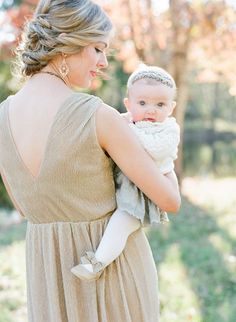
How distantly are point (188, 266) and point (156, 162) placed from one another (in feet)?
10.8

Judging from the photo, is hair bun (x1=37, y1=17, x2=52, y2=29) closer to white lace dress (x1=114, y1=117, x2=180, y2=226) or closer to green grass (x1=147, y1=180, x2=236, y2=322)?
white lace dress (x1=114, y1=117, x2=180, y2=226)

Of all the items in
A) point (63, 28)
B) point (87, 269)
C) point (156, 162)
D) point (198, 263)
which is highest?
point (63, 28)

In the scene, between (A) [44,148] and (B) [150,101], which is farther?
(B) [150,101]

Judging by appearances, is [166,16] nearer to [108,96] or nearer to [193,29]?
[193,29]

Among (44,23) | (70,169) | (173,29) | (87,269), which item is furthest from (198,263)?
(173,29)

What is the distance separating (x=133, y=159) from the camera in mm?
1780

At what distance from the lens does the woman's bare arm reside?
1.73m

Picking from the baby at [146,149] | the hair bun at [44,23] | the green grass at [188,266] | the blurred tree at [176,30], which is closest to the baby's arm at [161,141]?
the baby at [146,149]

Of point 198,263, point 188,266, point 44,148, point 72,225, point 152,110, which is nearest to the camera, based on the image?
point 44,148

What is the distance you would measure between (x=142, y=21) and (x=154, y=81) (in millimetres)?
7108

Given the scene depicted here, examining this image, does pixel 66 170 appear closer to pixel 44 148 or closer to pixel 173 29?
pixel 44 148

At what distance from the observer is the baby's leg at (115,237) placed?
1.84 m

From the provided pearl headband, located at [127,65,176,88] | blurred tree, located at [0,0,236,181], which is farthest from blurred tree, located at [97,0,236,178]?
pearl headband, located at [127,65,176,88]

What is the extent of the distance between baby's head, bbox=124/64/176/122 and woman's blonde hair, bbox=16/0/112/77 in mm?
251
